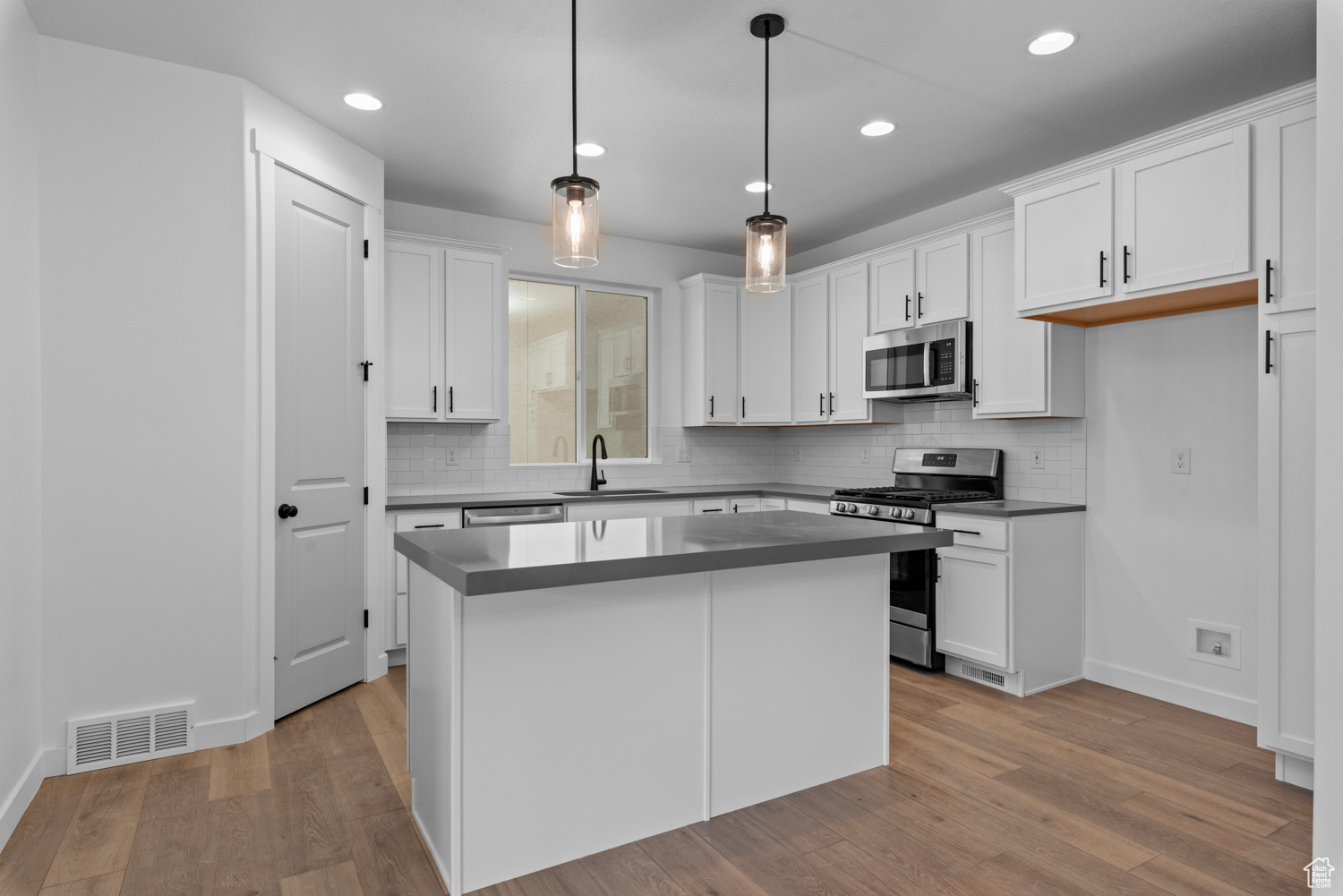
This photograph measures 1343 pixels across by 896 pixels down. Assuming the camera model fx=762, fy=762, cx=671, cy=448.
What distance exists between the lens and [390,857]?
2168 millimetres

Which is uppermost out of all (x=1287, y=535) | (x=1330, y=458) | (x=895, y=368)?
(x=895, y=368)

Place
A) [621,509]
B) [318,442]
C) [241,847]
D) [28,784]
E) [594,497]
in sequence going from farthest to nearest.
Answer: [621,509]
[594,497]
[318,442]
[28,784]
[241,847]

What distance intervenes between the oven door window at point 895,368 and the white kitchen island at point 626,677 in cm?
188

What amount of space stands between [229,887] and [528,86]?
9.58ft

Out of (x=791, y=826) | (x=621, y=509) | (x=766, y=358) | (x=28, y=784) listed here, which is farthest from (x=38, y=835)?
(x=766, y=358)

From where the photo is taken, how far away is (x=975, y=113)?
3.36m

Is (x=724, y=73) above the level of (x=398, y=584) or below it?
above

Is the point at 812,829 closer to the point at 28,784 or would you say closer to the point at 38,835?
the point at 38,835

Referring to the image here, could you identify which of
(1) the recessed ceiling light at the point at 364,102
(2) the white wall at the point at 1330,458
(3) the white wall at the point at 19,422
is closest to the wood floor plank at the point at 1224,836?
(2) the white wall at the point at 1330,458

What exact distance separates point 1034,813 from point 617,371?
12.4ft

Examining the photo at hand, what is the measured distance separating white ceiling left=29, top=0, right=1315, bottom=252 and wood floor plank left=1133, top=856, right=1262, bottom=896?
2647 millimetres

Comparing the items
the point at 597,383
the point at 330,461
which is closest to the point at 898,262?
the point at 597,383

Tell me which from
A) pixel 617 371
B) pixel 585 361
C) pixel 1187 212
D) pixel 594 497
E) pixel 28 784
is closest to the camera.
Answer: pixel 28 784

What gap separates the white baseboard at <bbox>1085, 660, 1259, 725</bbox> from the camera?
3270 mm
